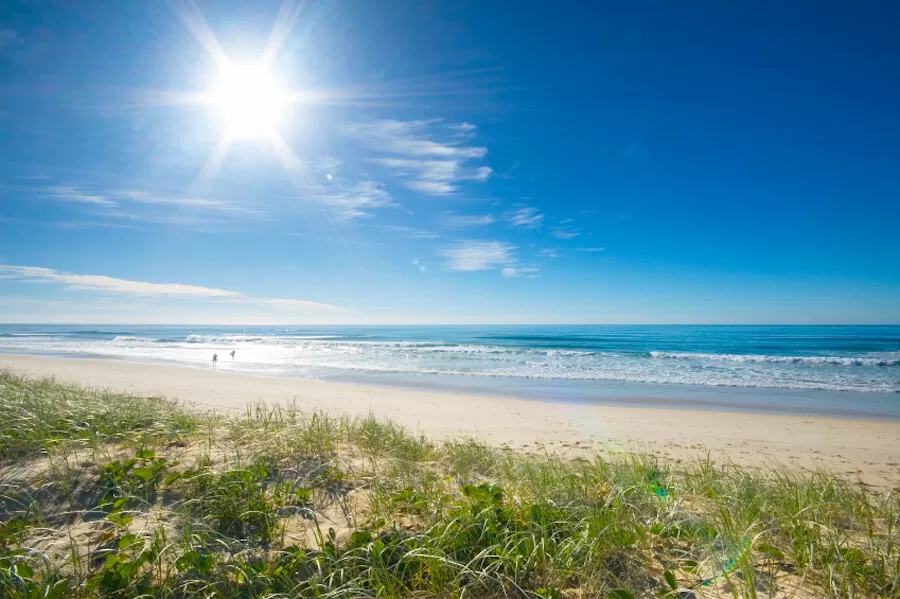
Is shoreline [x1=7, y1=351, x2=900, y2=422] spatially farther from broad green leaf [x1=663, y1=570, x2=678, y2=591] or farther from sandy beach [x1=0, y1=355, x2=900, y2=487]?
broad green leaf [x1=663, y1=570, x2=678, y2=591]

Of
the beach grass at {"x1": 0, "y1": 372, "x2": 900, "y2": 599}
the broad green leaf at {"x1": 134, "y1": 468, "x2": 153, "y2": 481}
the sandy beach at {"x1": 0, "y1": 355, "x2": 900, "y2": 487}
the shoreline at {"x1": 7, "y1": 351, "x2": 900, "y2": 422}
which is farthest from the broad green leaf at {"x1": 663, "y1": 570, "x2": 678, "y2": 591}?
the shoreline at {"x1": 7, "y1": 351, "x2": 900, "y2": 422}

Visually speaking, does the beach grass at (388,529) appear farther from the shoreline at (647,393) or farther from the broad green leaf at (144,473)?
the shoreline at (647,393)

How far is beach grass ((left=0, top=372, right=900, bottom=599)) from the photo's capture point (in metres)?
2.21

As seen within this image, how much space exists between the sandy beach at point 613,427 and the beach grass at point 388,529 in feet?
11.2

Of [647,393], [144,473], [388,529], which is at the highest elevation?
[144,473]

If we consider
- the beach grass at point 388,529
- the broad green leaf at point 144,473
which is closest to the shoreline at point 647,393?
the beach grass at point 388,529

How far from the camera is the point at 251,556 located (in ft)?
8.13

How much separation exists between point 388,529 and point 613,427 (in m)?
8.62

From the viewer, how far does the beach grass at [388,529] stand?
7.23 ft

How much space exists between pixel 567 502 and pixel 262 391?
1362 centimetres

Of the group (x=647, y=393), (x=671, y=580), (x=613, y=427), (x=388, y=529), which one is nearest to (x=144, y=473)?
(x=388, y=529)

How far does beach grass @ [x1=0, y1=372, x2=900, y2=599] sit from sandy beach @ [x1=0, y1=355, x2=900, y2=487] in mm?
3425

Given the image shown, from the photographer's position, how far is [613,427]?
9953mm

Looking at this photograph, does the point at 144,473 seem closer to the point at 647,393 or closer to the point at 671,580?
the point at 671,580
